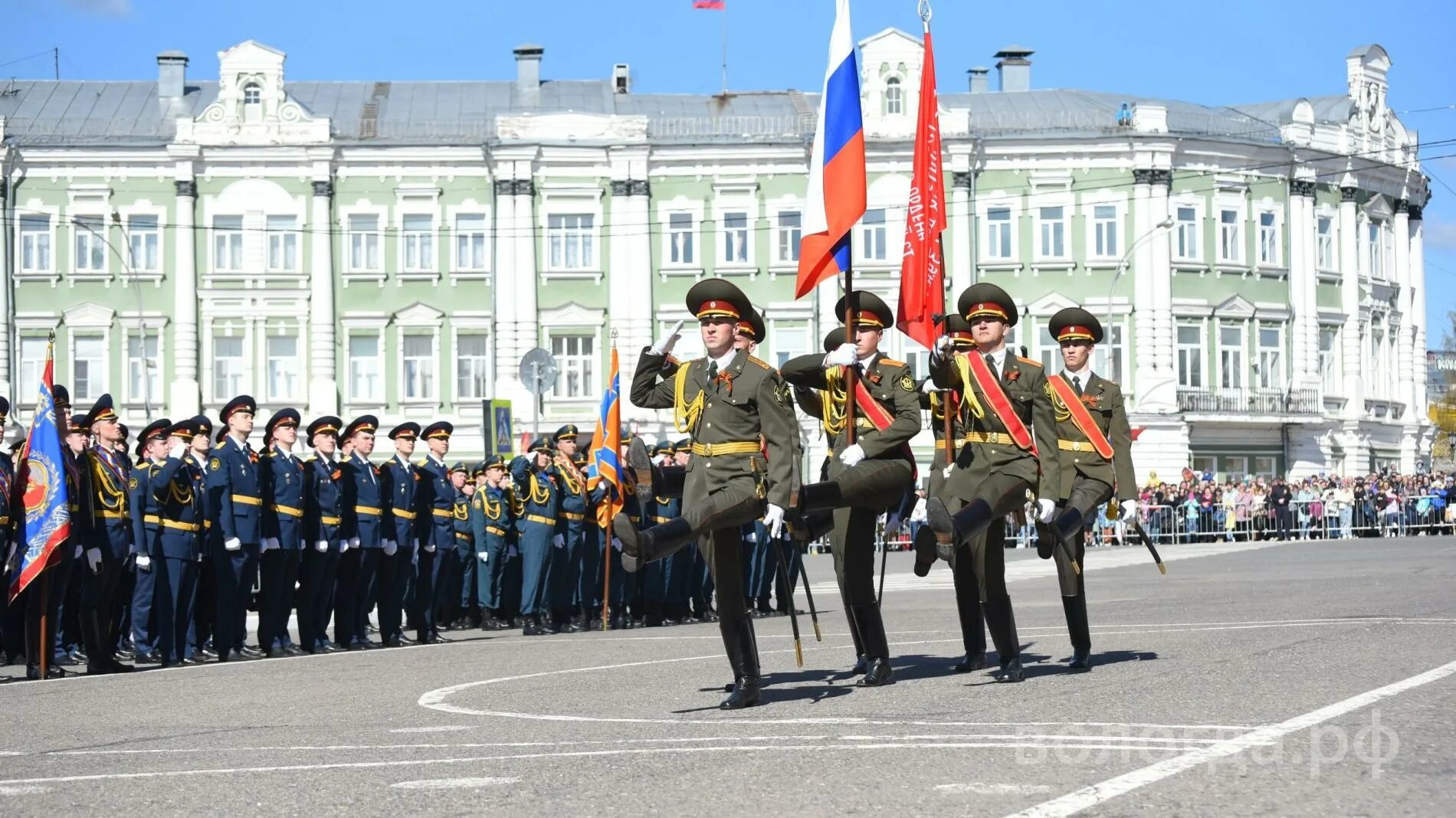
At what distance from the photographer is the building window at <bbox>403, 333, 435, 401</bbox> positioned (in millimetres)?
53719

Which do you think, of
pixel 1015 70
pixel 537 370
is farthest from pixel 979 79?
pixel 537 370

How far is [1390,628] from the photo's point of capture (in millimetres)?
13883

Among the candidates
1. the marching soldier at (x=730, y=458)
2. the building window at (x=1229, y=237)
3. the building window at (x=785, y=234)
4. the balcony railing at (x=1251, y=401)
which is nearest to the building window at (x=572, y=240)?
the building window at (x=785, y=234)

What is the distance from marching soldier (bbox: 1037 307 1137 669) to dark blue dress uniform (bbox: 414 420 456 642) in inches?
318

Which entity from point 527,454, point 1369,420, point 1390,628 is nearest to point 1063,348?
point 1390,628

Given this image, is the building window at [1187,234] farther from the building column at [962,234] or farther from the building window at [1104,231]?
the building column at [962,234]

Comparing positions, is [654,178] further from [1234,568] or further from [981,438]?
[981,438]

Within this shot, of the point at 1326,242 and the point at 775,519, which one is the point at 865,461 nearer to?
the point at 775,519

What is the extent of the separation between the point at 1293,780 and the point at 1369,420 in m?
54.8

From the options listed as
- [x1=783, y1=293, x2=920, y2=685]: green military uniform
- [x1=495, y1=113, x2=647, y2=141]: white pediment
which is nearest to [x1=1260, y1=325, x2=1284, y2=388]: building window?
[x1=495, y1=113, x2=647, y2=141]: white pediment

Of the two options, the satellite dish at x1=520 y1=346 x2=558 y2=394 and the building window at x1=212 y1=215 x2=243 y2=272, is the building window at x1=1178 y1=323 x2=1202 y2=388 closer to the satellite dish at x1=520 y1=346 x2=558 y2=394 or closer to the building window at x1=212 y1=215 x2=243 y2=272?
the building window at x1=212 y1=215 x2=243 y2=272

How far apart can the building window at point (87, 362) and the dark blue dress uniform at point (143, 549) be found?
1519 inches

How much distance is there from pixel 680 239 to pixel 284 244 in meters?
10.1

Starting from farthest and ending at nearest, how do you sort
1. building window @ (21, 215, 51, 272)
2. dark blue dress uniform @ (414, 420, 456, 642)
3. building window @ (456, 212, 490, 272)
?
building window @ (456, 212, 490, 272), building window @ (21, 215, 51, 272), dark blue dress uniform @ (414, 420, 456, 642)
